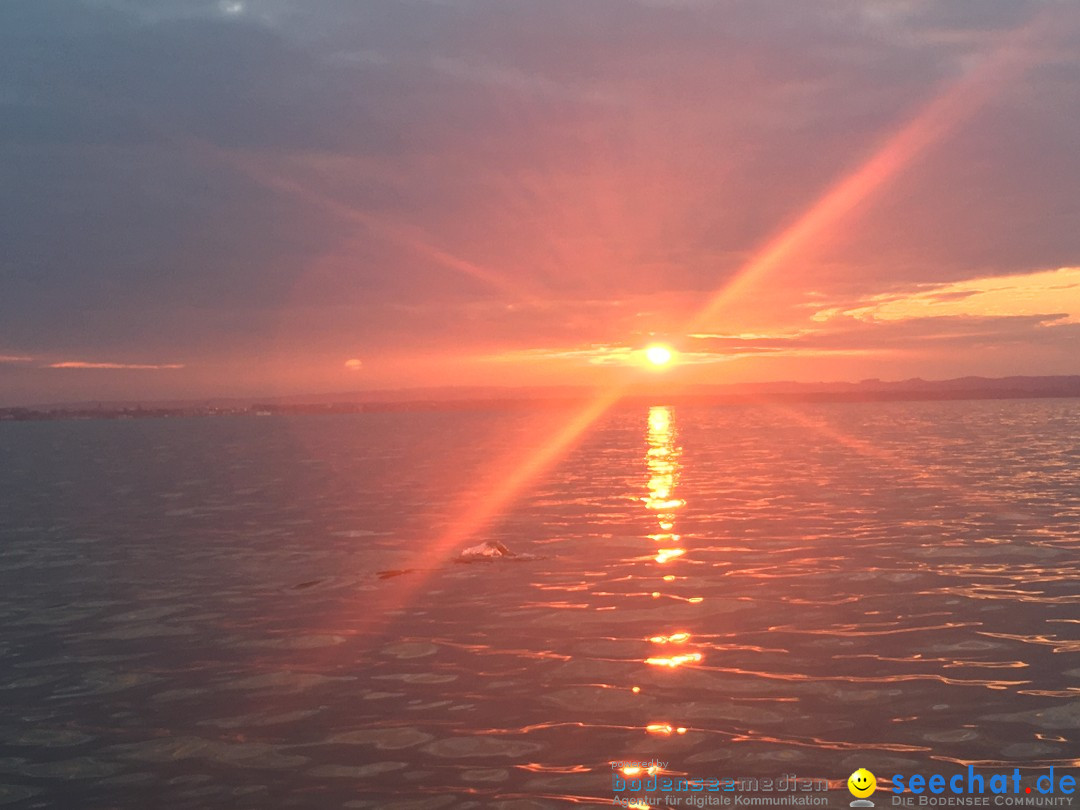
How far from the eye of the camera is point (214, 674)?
1747 centimetres

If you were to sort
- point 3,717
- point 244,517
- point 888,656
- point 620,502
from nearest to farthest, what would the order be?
point 3,717
point 888,656
point 244,517
point 620,502

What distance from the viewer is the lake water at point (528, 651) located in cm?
1288

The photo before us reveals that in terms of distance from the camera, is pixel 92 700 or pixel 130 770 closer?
pixel 130 770

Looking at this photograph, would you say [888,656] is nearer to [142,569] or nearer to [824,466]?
[142,569]

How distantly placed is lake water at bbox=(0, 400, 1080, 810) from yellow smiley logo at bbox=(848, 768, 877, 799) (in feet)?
0.61

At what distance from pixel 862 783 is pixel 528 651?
7.62m

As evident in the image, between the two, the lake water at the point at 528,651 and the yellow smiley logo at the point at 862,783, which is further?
the lake water at the point at 528,651

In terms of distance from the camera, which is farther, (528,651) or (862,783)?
(528,651)

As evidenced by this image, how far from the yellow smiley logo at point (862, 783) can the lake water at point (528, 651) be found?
0.61 feet

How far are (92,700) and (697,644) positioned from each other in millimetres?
10401

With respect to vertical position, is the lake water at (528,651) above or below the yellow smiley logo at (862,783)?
→ above

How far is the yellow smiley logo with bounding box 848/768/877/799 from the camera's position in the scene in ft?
38.4

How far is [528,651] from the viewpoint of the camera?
1841 centimetres

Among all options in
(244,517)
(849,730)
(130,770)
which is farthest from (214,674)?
(244,517)
